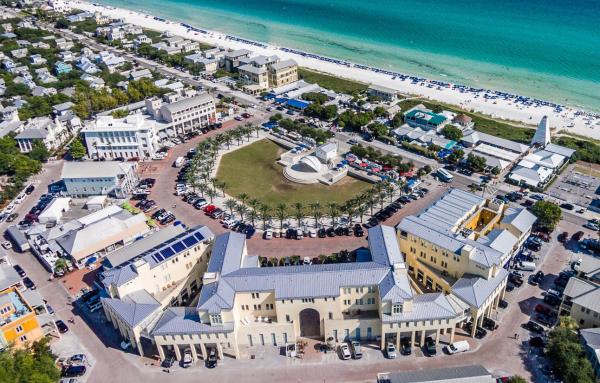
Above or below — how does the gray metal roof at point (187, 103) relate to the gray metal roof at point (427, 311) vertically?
above

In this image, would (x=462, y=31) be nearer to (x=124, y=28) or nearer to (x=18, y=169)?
(x=124, y=28)

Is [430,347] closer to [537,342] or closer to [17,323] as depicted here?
[537,342]

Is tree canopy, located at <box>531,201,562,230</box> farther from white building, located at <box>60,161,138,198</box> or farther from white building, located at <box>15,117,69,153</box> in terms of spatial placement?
white building, located at <box>15,117,69,153</box>

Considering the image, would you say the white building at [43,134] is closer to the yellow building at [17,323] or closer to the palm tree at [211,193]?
the palm tree at [211,193]

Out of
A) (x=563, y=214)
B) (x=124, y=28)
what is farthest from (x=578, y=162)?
(x=124, y=28)

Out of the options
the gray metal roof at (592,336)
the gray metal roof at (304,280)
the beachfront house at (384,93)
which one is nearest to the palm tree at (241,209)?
the gray metal roof at (304,280)

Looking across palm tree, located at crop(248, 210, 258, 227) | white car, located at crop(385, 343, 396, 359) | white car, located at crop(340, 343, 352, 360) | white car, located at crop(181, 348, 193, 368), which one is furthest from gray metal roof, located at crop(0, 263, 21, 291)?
white car, located at crop(385, 343, 396, 359)
